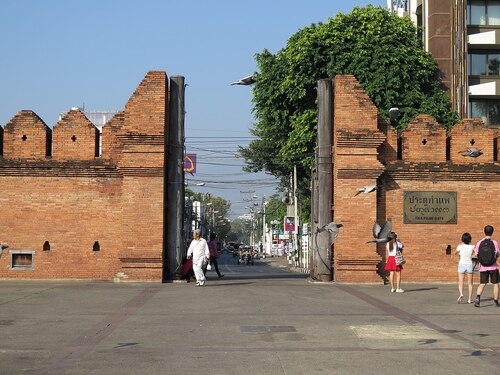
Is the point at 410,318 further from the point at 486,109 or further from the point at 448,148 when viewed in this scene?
the point at 486,109

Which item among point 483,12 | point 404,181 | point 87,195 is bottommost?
point 87,195

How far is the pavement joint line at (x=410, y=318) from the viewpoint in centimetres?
1047

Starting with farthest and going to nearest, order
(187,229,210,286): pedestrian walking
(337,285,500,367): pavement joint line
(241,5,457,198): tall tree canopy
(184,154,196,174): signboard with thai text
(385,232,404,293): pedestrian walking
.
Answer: (184,154,196,174): signboard with thai text < (241,5,457,198): tall tree canopy < (187,229,210,286): pedestrian walking < (385,232,404,293): pedestrian walking < (337,285,500,367): pavement joint line

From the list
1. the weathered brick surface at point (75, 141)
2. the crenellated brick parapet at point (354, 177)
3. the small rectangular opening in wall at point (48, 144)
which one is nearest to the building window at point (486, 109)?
the crenellated brick parapet at point (354, 177)

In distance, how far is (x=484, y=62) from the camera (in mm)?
49562

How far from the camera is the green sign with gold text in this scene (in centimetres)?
2231

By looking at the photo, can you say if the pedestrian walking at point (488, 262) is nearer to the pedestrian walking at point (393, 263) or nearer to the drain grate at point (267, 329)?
the pedestrian walking at point (393, 263)

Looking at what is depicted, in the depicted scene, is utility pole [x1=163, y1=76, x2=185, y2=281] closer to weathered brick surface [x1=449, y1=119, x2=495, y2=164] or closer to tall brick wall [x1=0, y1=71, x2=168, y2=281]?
tall brick wall [x1=0, y1=71, x2=168, y2=281]

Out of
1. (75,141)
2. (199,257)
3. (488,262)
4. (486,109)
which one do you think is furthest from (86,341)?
(486,109)

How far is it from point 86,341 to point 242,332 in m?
2.37

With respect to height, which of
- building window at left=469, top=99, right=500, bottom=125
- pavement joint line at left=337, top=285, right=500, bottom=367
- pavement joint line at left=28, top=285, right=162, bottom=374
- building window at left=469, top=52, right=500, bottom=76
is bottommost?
pavement joint line at left=28, top=285, right=162, bottom=374

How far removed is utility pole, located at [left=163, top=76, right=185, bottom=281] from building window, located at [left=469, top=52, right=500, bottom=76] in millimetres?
31384

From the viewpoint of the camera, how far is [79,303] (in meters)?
16.1

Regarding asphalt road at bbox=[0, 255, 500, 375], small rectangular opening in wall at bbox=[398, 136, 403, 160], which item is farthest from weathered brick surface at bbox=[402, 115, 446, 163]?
asphalt road at bbox=[0, 255, 500, 375]
